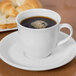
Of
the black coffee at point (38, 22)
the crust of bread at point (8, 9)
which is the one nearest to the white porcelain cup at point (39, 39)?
the black coffee at point (38, 22)

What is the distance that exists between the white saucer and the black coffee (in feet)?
0.33

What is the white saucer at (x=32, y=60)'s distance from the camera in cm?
68

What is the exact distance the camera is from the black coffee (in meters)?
0.72

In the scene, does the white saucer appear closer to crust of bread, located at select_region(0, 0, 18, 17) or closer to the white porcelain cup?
the white porcelain cup

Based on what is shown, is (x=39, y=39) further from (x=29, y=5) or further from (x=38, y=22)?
(x=29, y=5)

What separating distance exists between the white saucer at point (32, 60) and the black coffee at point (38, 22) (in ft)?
0.33

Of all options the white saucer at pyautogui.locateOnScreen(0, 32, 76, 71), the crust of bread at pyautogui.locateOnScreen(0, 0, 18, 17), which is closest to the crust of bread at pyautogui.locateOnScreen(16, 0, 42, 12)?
the crust of bread at pyautogui.locateOnScreen(0, 0, 18, 17)

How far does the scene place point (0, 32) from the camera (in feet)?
3.01

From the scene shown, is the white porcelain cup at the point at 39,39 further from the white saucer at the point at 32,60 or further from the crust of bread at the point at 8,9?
the crust of bread at the point at 8,9

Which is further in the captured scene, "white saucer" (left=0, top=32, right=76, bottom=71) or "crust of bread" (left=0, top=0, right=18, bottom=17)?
"crust of bread" (left=0, top=0, right=18, bottom=17)

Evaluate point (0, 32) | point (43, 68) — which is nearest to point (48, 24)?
point (43, 68)

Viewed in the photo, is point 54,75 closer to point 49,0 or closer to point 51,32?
point 51,32

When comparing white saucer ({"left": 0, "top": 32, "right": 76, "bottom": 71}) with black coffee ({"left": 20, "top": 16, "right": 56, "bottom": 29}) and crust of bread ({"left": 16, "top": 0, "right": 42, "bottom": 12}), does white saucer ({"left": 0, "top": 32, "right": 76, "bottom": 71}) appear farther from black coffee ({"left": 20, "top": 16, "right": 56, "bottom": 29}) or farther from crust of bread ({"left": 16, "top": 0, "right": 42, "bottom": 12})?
crust of bread ({"left": 16, "top": 0, "right": 42, "bottom": 12})

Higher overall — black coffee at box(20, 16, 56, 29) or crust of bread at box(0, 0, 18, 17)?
black coffee at box(20, 16, 56, 29)
